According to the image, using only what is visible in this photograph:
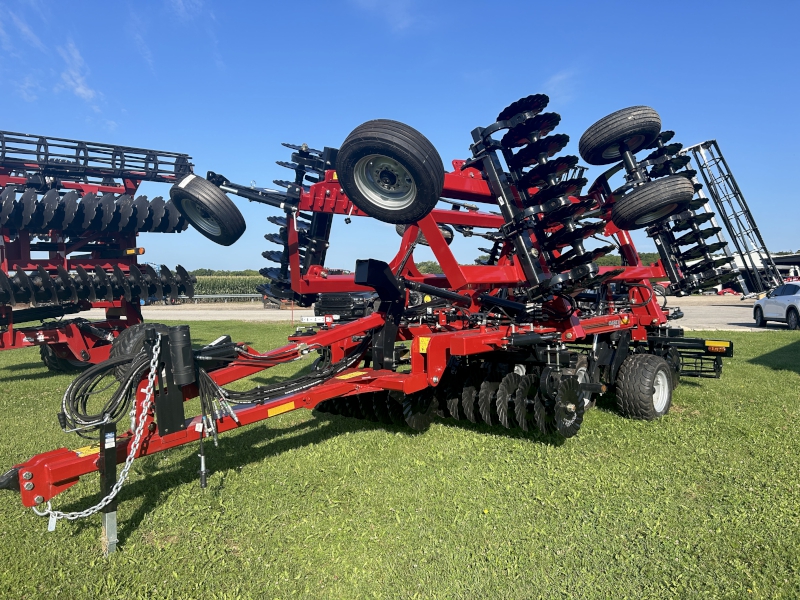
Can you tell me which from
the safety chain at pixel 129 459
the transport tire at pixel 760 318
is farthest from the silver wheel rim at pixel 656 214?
the transport tire at pixel 760 318

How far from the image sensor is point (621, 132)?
6.31m

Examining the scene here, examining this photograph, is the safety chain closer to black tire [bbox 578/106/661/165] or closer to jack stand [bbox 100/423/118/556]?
jack stand [bbox 100/423/118/556]

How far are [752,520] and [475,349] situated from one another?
7.76 ft

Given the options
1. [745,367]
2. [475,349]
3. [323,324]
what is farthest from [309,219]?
[745,367]

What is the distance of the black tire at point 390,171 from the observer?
14.8ft

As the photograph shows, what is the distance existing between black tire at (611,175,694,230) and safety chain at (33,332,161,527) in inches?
178

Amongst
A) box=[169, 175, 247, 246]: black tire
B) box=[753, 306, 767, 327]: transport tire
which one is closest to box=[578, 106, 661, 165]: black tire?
box=[169, 175, 247, 246]: black tire

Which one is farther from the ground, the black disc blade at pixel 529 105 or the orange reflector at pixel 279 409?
the black disc blade at pixel 529 105

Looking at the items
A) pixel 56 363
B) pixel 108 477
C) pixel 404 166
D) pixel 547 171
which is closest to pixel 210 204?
pixel 404 166

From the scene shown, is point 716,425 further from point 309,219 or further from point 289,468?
point 309,219

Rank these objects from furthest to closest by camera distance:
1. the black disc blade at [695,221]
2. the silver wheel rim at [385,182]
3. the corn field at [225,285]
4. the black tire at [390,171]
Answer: the corn field at [225,285]
the black disc blade at [695,221]
the silver wheel rim at [385,182]
the black tire at [390,171]

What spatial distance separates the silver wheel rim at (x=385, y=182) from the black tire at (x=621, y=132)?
2.76 metres

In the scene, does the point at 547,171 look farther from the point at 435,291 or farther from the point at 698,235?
the point at 698,235

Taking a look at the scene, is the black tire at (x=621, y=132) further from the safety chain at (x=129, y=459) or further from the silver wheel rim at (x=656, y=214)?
the safety chain at (x=129, y=459)
